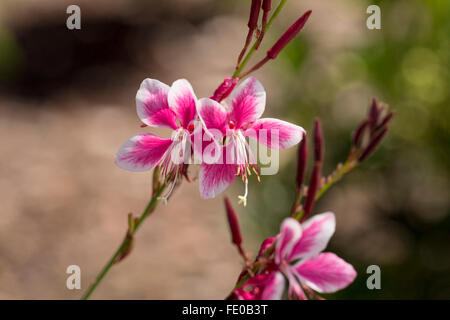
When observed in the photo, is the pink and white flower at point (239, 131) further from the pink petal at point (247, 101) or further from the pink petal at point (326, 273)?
the pink petal at point (326, 273)

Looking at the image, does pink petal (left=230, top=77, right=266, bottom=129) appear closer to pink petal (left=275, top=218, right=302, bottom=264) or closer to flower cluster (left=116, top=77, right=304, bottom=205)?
flower cluster (left=116, top=77, right=304, bottom=205)

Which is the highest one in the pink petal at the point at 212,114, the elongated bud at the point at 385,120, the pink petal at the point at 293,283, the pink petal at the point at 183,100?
the pink petal at the point at 183,100

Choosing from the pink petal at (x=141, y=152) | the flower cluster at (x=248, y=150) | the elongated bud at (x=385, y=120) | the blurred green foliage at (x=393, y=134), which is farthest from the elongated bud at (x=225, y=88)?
the blurred green foliage at (x=393, y=134)

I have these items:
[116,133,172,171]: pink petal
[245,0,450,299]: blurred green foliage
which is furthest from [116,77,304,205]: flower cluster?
[245,0,450,299]: blurred green foliage

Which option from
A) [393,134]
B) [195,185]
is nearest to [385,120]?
[393,134]

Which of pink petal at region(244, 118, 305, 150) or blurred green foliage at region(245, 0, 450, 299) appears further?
blurred green foliage at region(245, 0, 450, 299)
